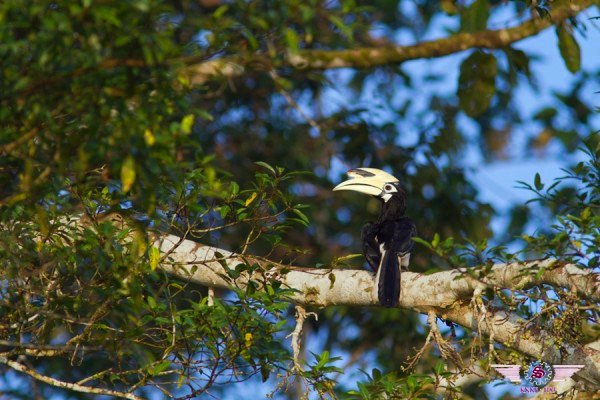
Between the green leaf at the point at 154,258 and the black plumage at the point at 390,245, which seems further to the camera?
the black plumage at the point at 390,245

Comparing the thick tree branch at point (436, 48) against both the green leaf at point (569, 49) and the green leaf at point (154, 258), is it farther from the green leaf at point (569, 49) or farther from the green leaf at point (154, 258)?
A: the green leaf at point (154, 258)

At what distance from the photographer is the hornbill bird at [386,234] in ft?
17.0

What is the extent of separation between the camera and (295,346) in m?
4.88

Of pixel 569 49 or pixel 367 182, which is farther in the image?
pixel 367 182

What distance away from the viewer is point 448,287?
4820 mm

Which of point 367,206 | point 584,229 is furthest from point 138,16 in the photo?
point 367,206

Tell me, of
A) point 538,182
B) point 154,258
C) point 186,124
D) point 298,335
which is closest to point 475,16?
point 538,182

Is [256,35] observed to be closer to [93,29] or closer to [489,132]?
[93,29]

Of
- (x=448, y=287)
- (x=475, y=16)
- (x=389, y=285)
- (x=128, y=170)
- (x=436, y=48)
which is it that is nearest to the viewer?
(x=128, y=170)

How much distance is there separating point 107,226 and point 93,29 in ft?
4.03

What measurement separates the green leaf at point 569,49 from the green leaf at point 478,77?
0.65 metres

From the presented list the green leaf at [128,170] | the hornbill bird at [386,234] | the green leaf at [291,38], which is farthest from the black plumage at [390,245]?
the green leaf at [128,170]

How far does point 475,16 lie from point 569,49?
578 millimetres

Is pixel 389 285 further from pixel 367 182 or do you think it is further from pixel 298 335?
pixel 367 182
